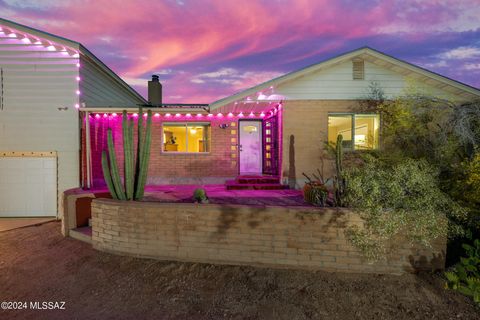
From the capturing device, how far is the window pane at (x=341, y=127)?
10.3 metres

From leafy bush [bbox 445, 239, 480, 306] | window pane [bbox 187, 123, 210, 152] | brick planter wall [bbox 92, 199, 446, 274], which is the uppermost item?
window pane [bbox 187, 123, 210, 152]

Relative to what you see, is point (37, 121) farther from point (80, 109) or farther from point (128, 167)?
point (128, 167)

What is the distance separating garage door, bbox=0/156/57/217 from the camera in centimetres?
1014

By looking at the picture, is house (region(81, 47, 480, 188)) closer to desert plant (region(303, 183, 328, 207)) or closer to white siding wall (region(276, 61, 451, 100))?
white siding wall (region(276, 61, 451, 100))

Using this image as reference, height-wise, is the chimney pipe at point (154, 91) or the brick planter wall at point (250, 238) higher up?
the chimney pipe at point (154, 91)

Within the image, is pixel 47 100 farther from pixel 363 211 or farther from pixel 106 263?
pixel 363 211

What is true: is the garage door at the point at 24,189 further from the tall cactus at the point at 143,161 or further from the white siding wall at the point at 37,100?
the tall cactus at the point at 143,161

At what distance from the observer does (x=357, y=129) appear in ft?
33.5

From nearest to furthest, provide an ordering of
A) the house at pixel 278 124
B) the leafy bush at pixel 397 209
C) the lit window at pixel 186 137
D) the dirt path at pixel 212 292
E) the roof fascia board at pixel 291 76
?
the dirt path at pixel 212 292 → the leafy bush at pixel 397 209 → the roof fascia board at pixel 291 76 → the house at pixel 278 124 → the lit window at pixel 186 137

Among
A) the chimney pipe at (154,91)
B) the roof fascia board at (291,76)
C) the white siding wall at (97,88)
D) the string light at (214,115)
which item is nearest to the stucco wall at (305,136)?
the roof fascia board at (291,76)

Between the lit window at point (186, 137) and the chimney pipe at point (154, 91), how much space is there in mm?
4486

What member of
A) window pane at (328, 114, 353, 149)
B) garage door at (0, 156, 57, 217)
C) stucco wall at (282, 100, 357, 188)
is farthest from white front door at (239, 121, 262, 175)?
garage door at (0, 156, 57, 217)

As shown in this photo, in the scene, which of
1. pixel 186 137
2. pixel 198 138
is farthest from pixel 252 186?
pixel 186 137

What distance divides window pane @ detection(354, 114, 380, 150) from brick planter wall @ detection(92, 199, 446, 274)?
5486 millimetres
